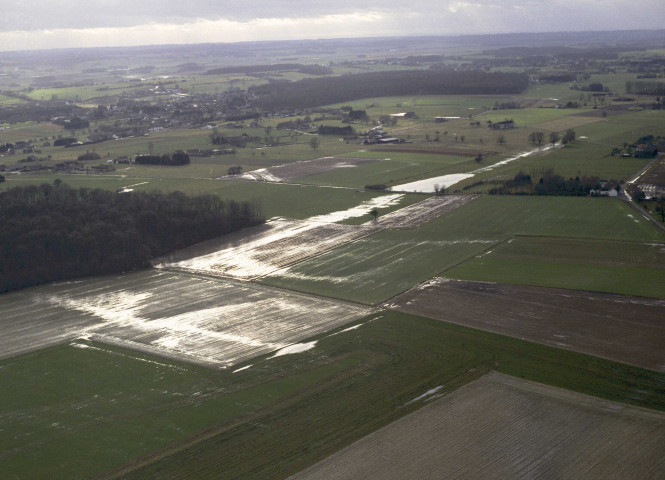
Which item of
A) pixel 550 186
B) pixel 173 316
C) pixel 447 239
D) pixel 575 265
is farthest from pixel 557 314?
pixel 550 186

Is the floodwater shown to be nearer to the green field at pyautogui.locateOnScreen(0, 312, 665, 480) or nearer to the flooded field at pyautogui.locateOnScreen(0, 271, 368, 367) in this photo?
the flooded field at pyautogui.locateOnScreen(0, 271, 368, 367)

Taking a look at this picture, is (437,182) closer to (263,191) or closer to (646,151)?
(263,191)

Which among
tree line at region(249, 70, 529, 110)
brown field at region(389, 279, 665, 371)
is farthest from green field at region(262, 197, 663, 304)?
tree line at region(249, 70, 529, 110)

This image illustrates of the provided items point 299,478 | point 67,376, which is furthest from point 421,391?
point 67,376

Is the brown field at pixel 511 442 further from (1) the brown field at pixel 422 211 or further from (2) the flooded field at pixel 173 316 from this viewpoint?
(1) the brown field at pixel 422 211

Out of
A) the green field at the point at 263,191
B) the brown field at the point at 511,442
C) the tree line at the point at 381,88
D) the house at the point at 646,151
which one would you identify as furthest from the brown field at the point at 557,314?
the tree line at the point at 381,88

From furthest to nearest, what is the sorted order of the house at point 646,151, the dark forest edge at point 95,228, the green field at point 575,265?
1. the house at point 646,151
2. the dark forest edge at point 95,228
3. the green field at point 575,265
